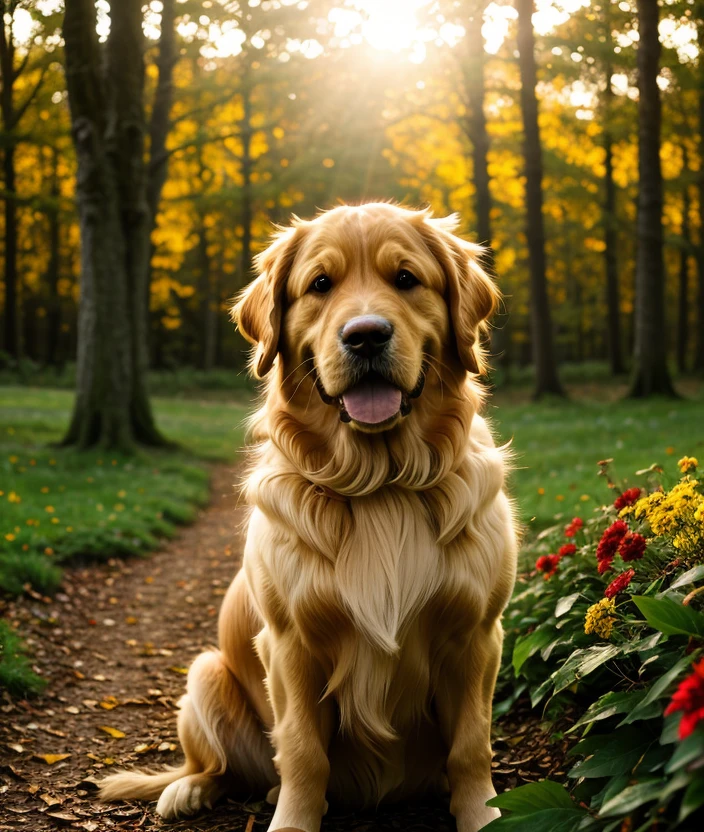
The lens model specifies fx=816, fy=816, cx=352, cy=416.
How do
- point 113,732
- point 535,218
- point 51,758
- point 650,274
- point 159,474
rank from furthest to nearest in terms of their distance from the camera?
point 535,218, point 650,274, point 159,474, point 113,732, point 51,758

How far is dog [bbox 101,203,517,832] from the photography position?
2.68 meters

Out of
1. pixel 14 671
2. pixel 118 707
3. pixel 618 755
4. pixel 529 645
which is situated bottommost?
pixel 118 707

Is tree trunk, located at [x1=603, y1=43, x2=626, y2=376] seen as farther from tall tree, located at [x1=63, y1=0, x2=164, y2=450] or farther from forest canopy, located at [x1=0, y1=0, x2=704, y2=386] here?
tall tree, located at [x1=63, y1=0, x2=164, y2=450]

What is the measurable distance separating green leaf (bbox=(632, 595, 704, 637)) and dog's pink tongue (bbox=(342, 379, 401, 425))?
1026 millimetres

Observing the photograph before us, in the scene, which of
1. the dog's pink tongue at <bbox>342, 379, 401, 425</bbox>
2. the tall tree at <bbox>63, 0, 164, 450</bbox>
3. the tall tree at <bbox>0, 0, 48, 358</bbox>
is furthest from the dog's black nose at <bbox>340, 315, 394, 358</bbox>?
the tall tree at <bbox>0, 0, 48, 358</bbox>

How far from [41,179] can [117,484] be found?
837 inches

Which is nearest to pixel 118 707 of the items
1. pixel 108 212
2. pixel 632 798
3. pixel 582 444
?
pixel 632 798

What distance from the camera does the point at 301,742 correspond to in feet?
8.87

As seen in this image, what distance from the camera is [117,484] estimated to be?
891cm

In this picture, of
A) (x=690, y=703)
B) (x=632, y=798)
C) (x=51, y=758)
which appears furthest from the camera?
(x=51, y=758)

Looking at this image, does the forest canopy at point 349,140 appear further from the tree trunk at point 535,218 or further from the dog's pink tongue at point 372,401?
the dog's pink tongue at point 372,401

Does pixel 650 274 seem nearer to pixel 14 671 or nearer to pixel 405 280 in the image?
pixel 405 280

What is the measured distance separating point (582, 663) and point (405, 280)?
1.42m

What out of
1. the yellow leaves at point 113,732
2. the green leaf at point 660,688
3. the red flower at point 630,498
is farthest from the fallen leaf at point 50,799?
the red flower at point 630,498
